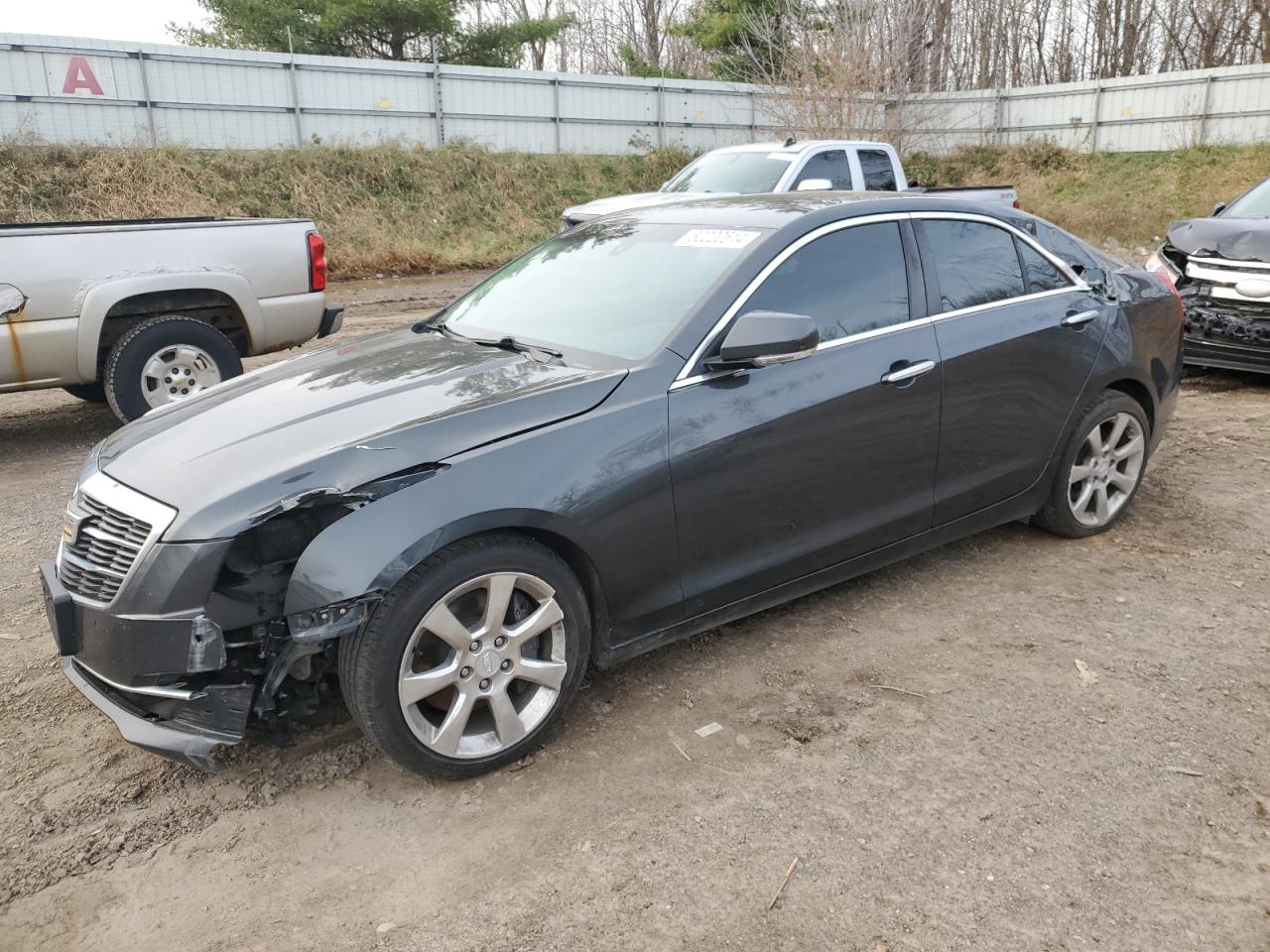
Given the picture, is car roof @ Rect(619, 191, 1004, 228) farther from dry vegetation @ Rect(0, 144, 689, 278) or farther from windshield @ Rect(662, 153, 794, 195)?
dry vegetation @ Rect(0, 144, 689, 278)

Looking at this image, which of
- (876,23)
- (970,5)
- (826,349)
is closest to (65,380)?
(826,349)

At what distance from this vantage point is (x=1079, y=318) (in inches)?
178

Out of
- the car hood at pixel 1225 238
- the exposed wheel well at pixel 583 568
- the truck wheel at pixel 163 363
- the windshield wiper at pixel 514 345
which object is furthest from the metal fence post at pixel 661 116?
the exposed wheel well at pixel 583 568

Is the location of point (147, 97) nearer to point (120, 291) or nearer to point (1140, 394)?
point (120, 291)

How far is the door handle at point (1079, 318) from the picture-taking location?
4.47m

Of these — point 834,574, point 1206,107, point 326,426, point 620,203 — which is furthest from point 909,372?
point 1206,107

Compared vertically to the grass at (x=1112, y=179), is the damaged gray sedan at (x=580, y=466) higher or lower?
lower

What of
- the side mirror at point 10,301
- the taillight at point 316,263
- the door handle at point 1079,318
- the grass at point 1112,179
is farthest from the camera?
the grass at point 1112,179

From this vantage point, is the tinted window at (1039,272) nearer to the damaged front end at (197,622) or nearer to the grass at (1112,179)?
the damaged front end at (197,622)

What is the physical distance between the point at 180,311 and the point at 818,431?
5.28 metres

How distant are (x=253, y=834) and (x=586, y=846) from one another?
962mm

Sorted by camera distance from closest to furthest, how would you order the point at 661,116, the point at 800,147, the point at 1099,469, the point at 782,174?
the point at 1099,469 → the point at 782,174 → the point at 800,147 → the point at 661,116

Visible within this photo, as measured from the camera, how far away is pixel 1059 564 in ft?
15.1

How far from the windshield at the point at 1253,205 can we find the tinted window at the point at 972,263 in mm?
5147
